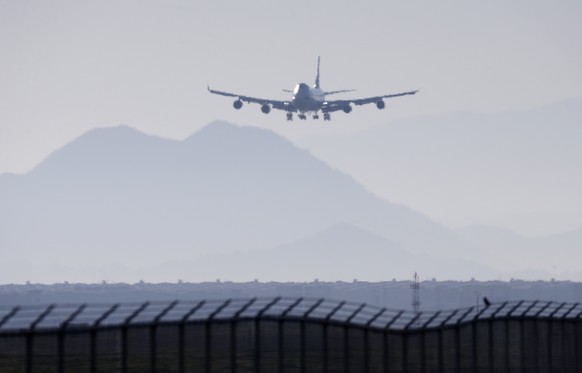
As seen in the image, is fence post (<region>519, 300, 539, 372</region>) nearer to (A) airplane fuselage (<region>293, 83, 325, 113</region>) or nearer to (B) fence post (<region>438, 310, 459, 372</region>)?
(B) fence post (<region>438, 310, 459, 372</region>)

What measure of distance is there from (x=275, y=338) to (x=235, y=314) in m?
2.00

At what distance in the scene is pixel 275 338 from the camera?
5438cm

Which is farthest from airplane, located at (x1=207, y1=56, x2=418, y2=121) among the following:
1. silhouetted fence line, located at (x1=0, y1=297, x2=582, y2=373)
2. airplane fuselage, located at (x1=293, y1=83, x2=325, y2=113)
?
silhouetted fence line, located at (x1=0, y1=297, x2=582, y2=373)

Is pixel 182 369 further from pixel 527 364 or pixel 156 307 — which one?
pixel 527 364

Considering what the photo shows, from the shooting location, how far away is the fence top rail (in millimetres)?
48031

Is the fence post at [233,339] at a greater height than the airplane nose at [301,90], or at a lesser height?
lesser

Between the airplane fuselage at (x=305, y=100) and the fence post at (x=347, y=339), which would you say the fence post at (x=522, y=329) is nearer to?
the fence post at (x=347, y=339)

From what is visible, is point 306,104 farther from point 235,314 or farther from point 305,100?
point 235,314

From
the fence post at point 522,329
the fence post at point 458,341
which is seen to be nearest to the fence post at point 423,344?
the fence post at point 458,341

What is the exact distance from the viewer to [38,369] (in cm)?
4872

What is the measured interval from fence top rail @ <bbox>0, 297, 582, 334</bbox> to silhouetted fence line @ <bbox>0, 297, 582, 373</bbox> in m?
0.04

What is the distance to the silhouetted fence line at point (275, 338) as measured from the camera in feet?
161

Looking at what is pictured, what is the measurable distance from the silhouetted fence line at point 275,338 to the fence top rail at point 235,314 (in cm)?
4

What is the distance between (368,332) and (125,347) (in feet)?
34.0
